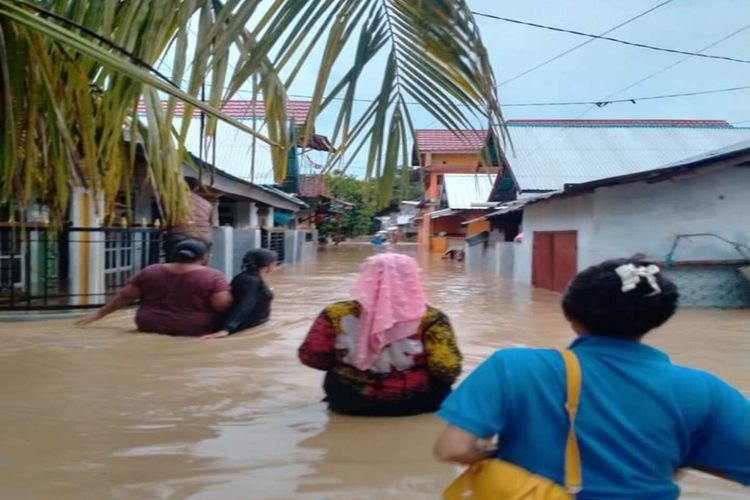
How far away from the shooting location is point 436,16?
7.89 feet

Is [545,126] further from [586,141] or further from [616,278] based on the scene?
[616,278]

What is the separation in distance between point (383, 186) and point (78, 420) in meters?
3.45

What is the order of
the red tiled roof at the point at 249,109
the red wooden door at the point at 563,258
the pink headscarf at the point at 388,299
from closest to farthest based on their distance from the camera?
the red tiled roof at the point at 249,109, the pink headscarf at the point at 388,299, the red wooden door at the point at 563,258

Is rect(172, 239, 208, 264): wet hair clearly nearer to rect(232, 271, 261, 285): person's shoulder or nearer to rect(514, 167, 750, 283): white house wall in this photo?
rect(232, 271, 261, 285): person's shoulder

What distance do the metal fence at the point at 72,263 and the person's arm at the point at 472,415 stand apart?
8178 mm

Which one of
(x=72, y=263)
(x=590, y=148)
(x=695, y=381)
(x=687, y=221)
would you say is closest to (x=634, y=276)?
(x=695, y=381)

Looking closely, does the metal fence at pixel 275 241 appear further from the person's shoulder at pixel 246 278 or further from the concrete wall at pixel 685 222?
the person's shoulder at pixel 246 278

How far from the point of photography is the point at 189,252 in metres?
7.29

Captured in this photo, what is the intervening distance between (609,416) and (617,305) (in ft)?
0.94

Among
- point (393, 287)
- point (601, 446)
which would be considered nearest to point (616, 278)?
point (601, 446)

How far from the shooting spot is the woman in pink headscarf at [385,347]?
4.46 m

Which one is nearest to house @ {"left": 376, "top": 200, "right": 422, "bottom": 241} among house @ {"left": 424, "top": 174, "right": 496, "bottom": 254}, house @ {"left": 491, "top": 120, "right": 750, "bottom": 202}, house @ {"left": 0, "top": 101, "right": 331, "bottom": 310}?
house @ {"left": 424, "top": 174, "right": 496, "bottom": 254}

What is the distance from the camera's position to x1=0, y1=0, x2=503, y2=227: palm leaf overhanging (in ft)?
7.64

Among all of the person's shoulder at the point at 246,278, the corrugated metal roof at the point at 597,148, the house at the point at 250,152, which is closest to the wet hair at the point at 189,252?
the person's shoulder at the point at 246,278
